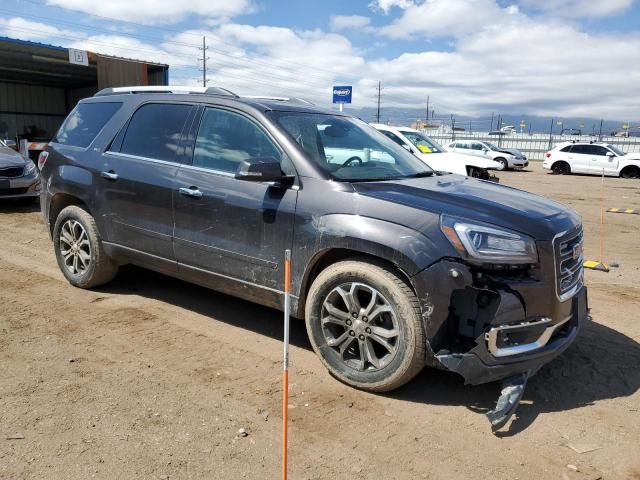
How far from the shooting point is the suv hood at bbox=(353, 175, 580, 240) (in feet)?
10.8

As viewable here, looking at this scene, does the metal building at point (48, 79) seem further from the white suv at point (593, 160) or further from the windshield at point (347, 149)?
the white suv at point (593, 160)

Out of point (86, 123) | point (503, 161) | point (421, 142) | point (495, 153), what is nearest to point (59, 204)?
point (86, 123)

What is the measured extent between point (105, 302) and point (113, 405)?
203 cm

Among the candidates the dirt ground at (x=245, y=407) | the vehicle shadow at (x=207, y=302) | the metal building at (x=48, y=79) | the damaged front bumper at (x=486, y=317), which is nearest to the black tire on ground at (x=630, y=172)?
the metal building at (x=48, y=79)

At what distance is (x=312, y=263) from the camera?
12.1 ft

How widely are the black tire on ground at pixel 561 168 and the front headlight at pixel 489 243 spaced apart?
2580 cm

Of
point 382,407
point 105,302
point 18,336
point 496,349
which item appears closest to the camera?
point 496,349

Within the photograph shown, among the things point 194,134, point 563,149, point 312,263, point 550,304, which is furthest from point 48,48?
point 563,149

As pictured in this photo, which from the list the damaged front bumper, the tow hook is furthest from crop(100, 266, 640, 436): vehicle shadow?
the damaged front bumper

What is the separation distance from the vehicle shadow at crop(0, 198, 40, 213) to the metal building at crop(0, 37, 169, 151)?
845 cm

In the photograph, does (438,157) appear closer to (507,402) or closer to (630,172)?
(507,402)

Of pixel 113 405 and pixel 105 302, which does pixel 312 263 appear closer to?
pixel 113 405

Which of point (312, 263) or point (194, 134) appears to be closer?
point (312, 263)

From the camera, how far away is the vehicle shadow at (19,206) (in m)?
10.5
